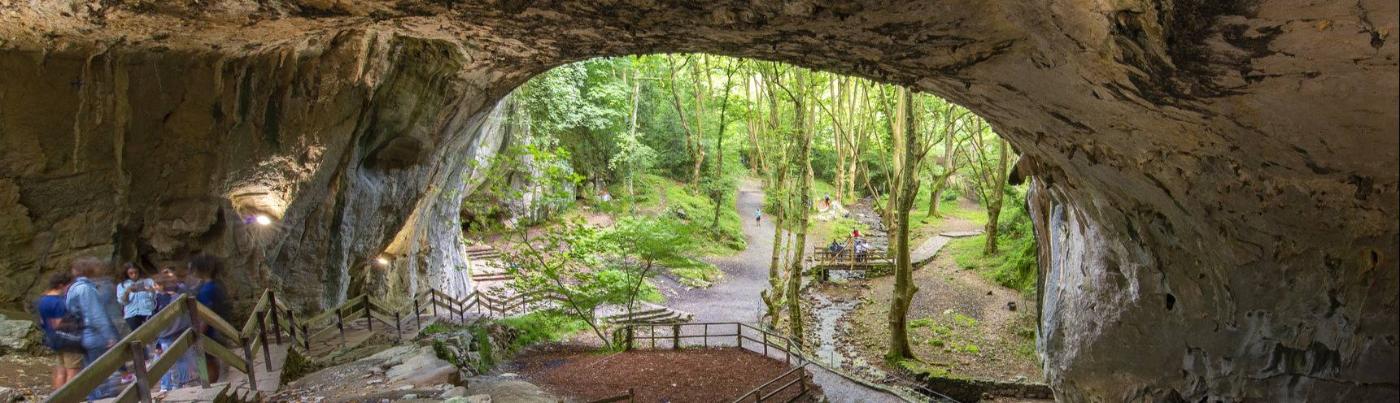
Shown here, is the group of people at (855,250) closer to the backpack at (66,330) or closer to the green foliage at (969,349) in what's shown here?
the green foliage at (969,349)

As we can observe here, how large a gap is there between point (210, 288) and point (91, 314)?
92.4 inches

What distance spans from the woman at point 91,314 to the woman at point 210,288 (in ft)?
3.25

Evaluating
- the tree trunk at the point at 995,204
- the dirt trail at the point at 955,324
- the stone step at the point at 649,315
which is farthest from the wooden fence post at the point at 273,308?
the tree trunk at the point at 995,204

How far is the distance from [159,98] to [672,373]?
9.18 metres

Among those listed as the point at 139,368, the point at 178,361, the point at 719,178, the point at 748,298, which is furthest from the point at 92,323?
the point at 719,178

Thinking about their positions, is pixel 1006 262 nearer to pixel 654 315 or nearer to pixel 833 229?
pixel 833 229

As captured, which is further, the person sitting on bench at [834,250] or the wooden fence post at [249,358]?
the person sitting on bench at [834,250]

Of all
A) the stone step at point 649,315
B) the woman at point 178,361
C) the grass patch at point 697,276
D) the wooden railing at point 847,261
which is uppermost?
the woman at point 178,361

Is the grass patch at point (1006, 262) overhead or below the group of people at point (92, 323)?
below

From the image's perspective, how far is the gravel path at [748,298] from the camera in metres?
11.4

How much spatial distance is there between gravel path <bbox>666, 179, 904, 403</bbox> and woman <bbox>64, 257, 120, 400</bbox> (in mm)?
9937

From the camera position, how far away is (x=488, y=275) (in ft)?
69.5

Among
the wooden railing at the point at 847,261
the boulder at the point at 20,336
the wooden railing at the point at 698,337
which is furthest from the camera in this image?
the wooden railing at the point at 847,261

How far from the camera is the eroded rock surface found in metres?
3.17
